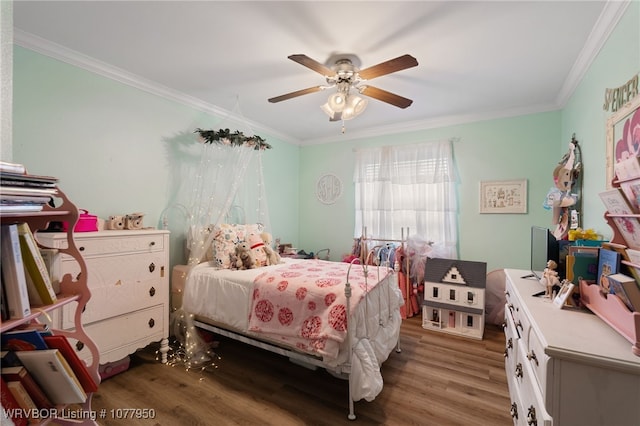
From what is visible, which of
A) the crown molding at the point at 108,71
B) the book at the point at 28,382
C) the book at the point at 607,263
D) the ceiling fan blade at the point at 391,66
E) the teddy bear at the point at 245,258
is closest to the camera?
the book at the point at 28,382

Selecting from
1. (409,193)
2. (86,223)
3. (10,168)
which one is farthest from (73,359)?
(409,193)

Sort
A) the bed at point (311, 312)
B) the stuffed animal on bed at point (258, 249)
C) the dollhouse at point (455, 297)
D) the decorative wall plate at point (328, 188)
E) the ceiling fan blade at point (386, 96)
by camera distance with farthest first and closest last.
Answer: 1. the decorative wall plate at point (328, 188)
2. the dollhouse at point (455, 297)
3. the stuffed animal on bed at point (258, 249)
4. the ceiling fan blade at point (386, 96)
5. the bed at point (311, 312)

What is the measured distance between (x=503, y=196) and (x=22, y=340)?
4418mm

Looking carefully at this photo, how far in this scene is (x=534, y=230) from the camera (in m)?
2.33

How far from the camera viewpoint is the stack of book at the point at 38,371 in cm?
103

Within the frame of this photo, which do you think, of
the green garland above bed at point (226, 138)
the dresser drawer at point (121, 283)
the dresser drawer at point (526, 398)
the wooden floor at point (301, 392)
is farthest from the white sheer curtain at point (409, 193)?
the dresser drawer at point (121, 283)

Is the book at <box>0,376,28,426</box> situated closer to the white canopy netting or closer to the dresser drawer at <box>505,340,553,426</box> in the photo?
the white canopy netting

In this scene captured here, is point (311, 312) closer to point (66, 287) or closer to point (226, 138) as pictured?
point (66, 287)

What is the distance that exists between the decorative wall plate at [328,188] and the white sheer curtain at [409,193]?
1.23ft

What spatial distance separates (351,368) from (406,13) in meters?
2.43

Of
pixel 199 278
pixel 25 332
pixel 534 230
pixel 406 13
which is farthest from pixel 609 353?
pixel 199 278

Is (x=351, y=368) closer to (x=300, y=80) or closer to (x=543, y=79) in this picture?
(x=300, y=80)

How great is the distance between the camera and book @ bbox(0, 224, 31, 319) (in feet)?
3.39

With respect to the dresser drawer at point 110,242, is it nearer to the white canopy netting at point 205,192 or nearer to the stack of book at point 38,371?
the white canopy netting at point 205,192
